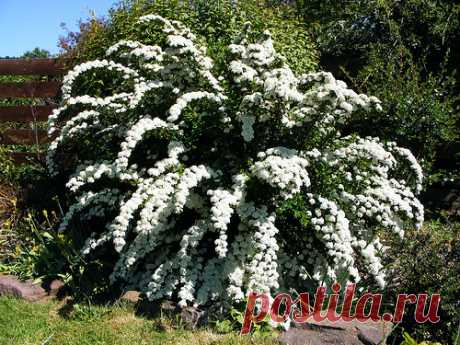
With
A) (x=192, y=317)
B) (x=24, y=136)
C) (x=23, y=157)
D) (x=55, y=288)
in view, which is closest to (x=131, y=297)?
(x=192, y=317)

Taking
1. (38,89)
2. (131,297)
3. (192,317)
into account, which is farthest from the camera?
(38,89)

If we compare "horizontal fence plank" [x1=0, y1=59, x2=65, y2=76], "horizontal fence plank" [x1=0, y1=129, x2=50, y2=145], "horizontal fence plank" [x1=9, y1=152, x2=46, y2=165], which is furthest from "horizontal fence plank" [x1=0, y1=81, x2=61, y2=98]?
"horizontal fence plank" [x1=9, y1=152, x2=46, y2=165]

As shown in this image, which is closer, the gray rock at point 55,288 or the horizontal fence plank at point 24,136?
the gray rock at point 55,288

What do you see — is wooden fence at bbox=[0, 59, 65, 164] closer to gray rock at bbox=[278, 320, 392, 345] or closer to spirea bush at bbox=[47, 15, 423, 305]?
spirea bush at bbox=[47, 15, 423, 305]

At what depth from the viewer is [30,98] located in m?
6.62

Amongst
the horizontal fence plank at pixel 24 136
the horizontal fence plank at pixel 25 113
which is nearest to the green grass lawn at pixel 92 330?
the horizontal fence plank at pixel 24 136

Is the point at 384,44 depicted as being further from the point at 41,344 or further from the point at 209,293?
the point at 41,344

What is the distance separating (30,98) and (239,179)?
12.6 feet

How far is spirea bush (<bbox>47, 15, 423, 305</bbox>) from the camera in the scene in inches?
149

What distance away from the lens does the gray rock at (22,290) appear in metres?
4.53

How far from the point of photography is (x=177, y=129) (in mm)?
4195

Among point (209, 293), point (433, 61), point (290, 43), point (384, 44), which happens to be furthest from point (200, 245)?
point (433, 61)

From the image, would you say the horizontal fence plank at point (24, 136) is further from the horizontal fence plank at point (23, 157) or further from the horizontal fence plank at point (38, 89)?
the horizontal fence plank at point (38, 89)

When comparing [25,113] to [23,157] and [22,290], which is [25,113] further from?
[22,290]
